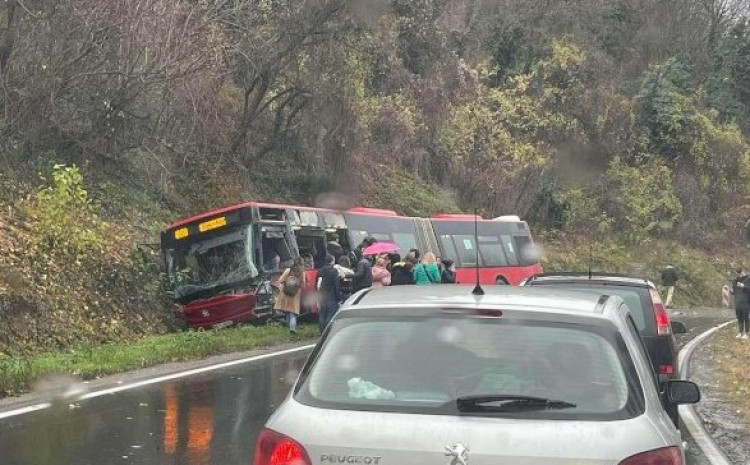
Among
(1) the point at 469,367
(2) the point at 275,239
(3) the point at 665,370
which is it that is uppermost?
(2) the point at 275,239

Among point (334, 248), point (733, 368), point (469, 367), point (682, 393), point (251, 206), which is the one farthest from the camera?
point (334, 248)

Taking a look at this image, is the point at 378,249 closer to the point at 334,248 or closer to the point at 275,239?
Answer: the point at 334,248

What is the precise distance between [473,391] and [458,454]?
0.37 meters

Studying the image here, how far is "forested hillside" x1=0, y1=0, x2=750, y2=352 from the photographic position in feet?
65.6

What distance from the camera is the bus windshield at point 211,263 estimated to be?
20.1m

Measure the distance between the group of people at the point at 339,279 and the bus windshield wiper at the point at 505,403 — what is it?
1395cm

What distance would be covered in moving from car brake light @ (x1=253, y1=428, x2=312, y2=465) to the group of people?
1382 centimetres

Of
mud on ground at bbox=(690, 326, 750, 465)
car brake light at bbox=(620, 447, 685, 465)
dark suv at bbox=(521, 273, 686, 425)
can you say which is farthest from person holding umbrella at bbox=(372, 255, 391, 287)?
car brake light at bbox=(620, 447, 685, 465)

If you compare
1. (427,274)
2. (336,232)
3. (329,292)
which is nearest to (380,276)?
(427,274)

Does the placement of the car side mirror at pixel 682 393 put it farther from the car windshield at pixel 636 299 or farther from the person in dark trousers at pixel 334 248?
the person in dark trousers at pixel 334 248

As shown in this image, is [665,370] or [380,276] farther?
[380,276]

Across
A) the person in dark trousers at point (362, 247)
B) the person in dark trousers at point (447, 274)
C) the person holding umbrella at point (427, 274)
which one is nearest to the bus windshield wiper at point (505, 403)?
the person holding umbrella at point (427, 274)

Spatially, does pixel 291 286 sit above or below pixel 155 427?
above

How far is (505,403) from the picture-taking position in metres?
3.99
